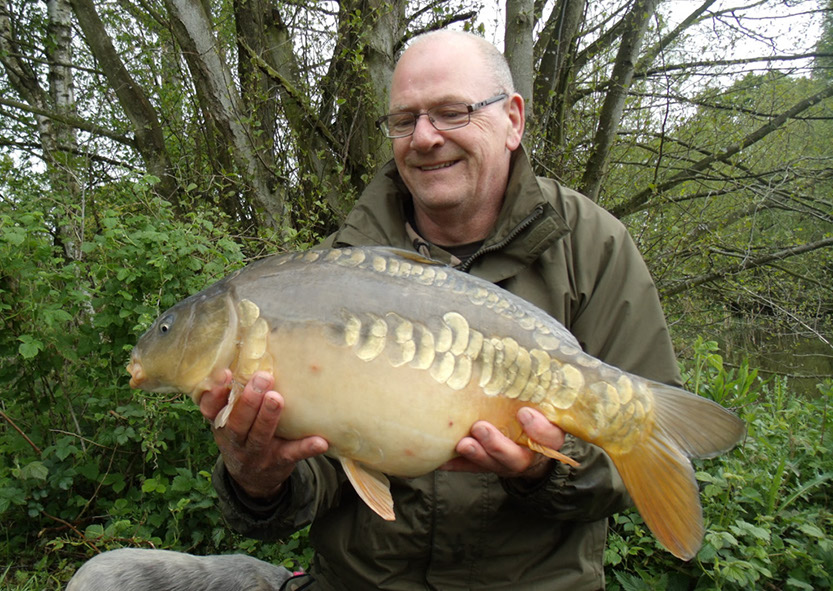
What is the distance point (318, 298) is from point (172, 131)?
3121mm

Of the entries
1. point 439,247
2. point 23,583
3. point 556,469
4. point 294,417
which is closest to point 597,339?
point 556,469

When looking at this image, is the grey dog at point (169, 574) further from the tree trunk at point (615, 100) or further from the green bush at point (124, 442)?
the tree trunk at point (615, 100)

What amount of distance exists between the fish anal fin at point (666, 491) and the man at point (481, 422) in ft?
0.48

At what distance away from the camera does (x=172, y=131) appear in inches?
145

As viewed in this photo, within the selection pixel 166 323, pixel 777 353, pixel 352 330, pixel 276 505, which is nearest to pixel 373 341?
pixel 352 330

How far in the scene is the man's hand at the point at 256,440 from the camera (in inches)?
39.8

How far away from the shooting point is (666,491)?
102cm

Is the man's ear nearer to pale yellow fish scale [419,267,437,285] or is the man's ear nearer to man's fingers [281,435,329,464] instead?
pale yellow fish scale [419,267,437,285]

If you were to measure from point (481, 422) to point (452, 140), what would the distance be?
2.64 ft

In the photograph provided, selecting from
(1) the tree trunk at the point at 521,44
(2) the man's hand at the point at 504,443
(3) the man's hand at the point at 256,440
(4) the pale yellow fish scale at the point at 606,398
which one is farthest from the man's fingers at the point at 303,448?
(1) the tree trunk at the point at 521,44

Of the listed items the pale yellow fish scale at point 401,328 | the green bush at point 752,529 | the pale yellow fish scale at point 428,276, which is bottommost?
the green bush at point 752,529

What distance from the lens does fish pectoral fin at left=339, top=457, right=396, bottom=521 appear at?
1031 mm

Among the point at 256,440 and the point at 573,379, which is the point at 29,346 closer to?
the point at 256,440

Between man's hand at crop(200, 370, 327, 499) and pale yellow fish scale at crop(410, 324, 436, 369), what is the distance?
210mm
